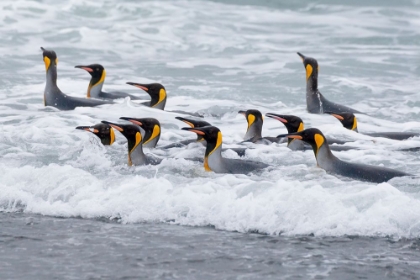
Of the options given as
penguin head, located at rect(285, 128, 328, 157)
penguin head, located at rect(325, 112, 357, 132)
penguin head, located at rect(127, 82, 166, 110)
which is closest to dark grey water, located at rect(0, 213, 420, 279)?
penguin head, located at rect(285, 128, 328, 157)

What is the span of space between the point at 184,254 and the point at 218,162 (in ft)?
6.97

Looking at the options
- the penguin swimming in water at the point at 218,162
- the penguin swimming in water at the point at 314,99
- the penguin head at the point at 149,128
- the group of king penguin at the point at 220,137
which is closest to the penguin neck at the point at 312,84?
the penguin swimming in water at the point at 314,99

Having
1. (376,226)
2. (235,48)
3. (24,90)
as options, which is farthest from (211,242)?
(235,48)

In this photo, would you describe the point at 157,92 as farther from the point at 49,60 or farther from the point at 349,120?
the point at 349,120

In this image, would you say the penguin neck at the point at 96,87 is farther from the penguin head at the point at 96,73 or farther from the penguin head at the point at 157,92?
the penguin head at the point at 157,92

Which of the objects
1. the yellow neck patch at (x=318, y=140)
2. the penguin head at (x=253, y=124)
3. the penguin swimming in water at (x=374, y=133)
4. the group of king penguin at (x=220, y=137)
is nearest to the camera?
the group of king penguin at (x=220, y=137)

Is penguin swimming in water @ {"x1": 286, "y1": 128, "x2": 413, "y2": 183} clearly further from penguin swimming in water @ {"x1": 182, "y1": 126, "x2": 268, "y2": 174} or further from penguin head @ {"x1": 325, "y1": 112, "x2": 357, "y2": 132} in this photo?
penguin head @ {"x1": 325, "y1": 112, "x2": 357, "y2": 132}

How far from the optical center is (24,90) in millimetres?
11875

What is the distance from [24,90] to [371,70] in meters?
6.20

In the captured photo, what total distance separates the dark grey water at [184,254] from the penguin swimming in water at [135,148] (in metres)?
1.60

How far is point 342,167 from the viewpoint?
22.4 ft

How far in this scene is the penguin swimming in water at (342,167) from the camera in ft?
21.6

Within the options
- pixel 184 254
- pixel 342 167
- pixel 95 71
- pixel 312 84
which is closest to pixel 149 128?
pixel 342 167

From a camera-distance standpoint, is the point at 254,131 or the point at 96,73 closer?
the point at 254,131
